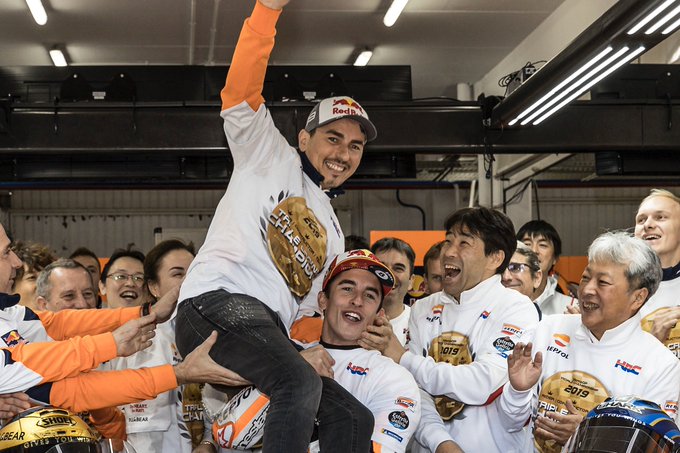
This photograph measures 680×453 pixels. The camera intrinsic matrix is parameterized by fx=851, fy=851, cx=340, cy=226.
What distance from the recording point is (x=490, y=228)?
4.66 metres

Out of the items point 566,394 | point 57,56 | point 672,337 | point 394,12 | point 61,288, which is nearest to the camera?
point 566,394

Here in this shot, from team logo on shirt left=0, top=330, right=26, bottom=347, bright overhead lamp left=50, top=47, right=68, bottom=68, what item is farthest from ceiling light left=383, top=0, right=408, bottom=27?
team logo on shirt left=0, top=330, right=26, bottom=347

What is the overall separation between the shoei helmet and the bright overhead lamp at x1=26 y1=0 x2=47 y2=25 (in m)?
6.75

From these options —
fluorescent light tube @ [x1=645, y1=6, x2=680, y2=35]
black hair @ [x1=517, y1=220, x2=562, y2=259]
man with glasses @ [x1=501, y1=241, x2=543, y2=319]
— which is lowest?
man with glasses @ [x1=501, y1=241, x2=543, y2=319]

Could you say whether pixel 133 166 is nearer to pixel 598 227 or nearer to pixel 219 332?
pixel 219 332

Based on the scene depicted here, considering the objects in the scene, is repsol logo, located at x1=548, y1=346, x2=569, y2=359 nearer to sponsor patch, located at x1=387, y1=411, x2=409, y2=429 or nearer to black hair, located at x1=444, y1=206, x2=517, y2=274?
black hair, located at x1=444, y1=206, x2=517, y2=274

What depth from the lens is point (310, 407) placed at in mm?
3051

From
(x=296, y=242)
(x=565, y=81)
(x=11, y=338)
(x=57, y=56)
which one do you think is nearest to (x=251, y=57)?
(x=296, y=242)

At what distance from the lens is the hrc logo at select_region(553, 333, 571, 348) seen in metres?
4.14

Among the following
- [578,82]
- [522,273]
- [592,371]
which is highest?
[578,82]

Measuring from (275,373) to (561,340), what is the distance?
5.56 feet

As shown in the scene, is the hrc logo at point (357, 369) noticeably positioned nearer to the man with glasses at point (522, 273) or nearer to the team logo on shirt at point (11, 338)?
the team logo on shirt at point (11, 338)

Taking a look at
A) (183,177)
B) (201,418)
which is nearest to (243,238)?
(201,418)

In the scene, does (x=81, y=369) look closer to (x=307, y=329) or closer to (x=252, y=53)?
(x=307, y=329)
